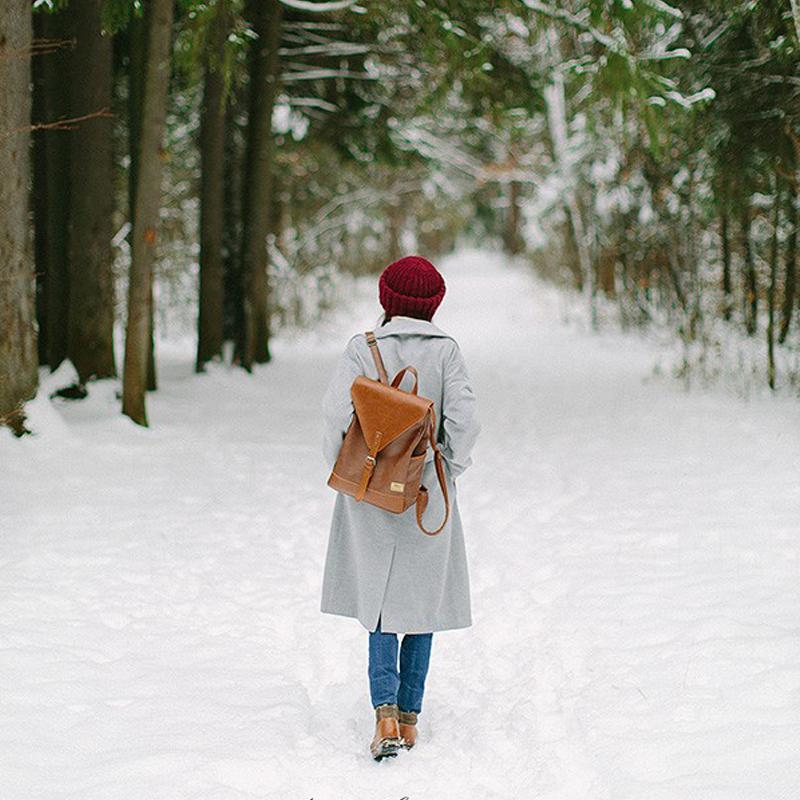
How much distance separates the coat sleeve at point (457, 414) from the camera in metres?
3.46

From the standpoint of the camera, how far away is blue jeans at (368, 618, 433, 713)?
3594 millimetres

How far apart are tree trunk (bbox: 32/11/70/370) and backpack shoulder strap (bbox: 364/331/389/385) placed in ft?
22.1

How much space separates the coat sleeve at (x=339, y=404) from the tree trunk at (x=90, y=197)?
242 inches

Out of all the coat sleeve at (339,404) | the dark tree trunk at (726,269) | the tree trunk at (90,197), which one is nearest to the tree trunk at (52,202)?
the tree trunk at (90,197)

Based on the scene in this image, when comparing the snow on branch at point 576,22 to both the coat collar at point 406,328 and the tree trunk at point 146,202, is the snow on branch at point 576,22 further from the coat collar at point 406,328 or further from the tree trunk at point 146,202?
the coat collar at point 406,328

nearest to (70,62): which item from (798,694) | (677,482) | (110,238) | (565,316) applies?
(110,238)

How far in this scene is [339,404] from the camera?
11.3 feet

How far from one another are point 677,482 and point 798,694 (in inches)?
136

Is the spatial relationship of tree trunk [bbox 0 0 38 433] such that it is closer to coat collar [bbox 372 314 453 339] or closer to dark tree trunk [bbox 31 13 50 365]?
dark tree trunk [bbox 31 13 50 365]

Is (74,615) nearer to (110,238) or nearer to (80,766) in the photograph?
(80,766)

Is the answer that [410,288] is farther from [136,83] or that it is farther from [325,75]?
[325,75]

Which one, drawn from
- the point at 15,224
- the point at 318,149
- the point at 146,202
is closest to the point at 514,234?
the point at 318,149

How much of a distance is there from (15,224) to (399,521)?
14.7 ft

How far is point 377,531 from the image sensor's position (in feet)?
11.6
